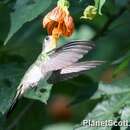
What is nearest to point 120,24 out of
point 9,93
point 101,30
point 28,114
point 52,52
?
point 101,30

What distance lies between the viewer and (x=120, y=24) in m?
2.47

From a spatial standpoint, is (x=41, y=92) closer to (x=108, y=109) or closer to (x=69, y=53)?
(x=108, y=109)

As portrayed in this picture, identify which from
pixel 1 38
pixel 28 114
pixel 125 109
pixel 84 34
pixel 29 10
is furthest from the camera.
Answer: pixel 84 34

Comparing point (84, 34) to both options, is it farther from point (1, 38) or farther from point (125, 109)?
point (125, 109)

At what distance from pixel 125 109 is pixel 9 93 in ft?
1.33

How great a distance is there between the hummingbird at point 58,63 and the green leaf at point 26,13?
108 millimetres

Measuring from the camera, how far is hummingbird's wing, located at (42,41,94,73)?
1.46 metres

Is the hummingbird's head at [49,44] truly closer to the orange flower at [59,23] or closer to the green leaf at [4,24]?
the orange flower at [59,23]

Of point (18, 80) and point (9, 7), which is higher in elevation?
point (9, 7)

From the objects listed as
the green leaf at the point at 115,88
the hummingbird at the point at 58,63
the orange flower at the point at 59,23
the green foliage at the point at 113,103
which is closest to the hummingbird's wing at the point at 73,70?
the hummingbird at the point at 58,63

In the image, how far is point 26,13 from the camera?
1.73 meters

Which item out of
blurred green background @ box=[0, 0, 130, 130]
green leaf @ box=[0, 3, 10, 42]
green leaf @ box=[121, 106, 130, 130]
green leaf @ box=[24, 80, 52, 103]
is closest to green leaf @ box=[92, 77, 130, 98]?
blurred green background @ box=[0, 0, 130, 130]

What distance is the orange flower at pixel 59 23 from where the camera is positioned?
1600 mm

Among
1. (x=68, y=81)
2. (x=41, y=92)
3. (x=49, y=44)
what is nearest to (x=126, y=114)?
(x=41, y=92)
